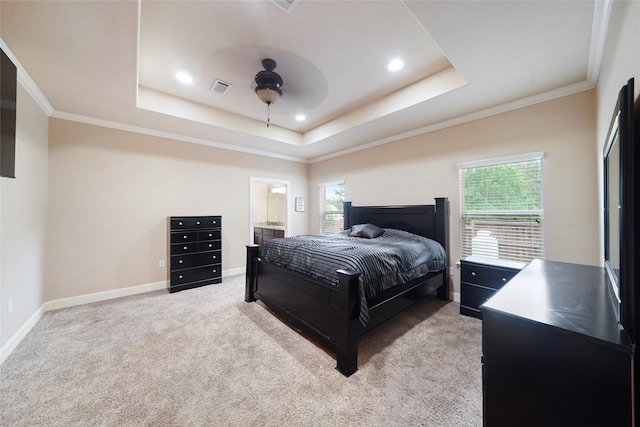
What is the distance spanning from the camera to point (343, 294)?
195 cm

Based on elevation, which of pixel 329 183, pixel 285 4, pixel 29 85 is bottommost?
pixel 329 183

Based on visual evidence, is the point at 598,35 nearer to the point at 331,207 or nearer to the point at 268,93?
the point at 268,93

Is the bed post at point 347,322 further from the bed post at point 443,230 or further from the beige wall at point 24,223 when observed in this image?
the beige wall at point 24,223

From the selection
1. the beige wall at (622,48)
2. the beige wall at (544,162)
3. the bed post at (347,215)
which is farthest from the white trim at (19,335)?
the beige wall at (544,162)

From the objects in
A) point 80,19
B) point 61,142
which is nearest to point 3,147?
point 80,19

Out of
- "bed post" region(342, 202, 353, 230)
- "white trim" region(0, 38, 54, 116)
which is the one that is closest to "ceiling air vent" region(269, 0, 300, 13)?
"white trim" region(0, 38, 54, 116)

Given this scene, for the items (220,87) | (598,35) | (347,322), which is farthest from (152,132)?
(598,35)

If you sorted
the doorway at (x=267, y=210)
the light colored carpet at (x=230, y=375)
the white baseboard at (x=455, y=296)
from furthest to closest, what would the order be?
the doorway at (x=267, y=210)
the white baseboard at (x=455, y=296)
the light colored carpet at (x=230, y=375)

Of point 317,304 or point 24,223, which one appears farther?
point 24,223

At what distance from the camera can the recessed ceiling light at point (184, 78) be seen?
2.84 m

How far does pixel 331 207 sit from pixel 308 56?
345 centimetres

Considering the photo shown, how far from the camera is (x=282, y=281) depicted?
2797 millimetres

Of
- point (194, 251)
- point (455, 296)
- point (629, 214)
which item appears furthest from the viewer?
point (194, 251)

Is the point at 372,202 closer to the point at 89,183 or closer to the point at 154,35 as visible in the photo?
the point at 154,35
